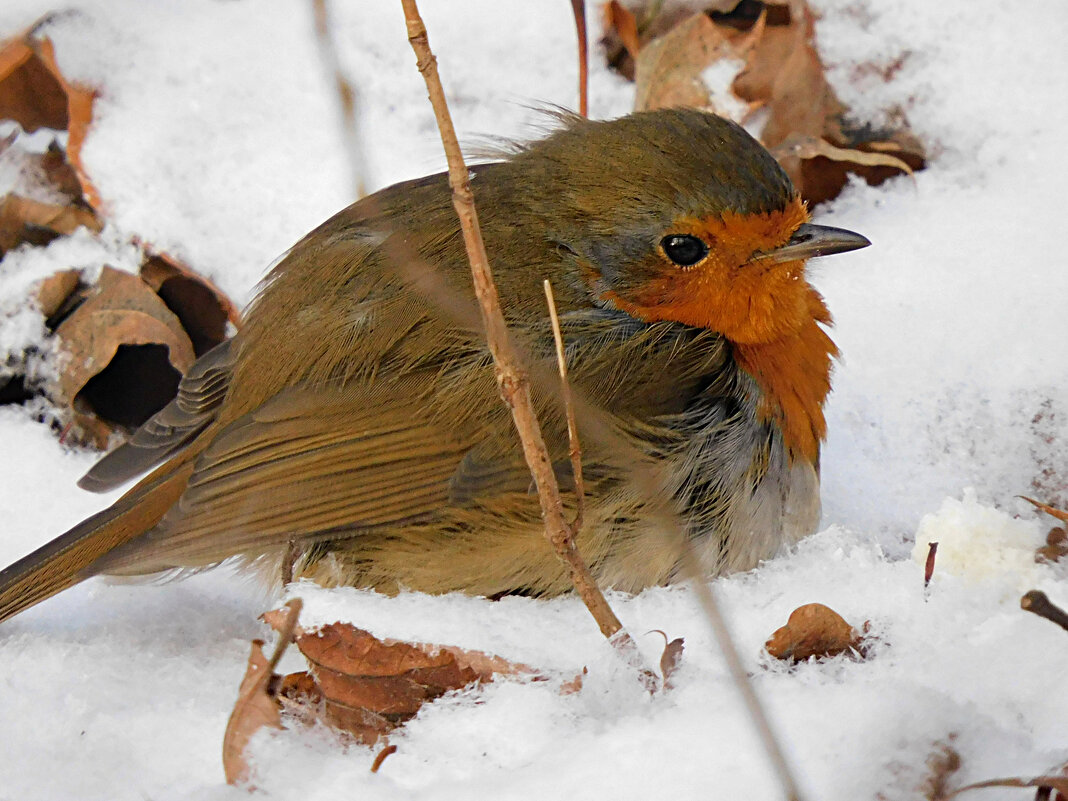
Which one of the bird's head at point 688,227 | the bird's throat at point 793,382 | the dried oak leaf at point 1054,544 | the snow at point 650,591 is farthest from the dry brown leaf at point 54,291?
the dried oak leaf at point 1054,544

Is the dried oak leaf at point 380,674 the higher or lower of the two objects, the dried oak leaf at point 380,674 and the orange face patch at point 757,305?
the lower

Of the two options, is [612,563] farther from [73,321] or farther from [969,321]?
[73,321]

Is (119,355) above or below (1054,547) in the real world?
above

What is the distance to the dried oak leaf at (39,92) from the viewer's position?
134 inches

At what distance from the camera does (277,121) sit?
360cm

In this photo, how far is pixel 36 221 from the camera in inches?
129

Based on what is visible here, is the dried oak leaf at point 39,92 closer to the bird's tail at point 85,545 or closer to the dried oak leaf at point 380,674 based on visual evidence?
the bird's tail at point 85,545

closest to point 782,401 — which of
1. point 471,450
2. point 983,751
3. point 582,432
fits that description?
point 582,432

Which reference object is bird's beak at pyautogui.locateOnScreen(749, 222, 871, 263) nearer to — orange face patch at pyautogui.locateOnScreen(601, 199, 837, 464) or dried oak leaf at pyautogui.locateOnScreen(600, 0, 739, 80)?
orange face patch at pyautogui.locateOnScreen(601, 199, 837, 464)

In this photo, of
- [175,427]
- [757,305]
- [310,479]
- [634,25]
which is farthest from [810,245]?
[634,25]

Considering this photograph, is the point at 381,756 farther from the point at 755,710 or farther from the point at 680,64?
the point at 680,64

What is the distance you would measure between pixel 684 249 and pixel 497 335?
2.57 feet

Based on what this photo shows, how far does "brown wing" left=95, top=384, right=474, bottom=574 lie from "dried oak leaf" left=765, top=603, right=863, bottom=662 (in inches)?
29.4

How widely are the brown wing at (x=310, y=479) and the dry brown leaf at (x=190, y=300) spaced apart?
33.2 inches
